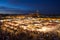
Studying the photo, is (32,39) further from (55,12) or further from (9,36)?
(55,12)

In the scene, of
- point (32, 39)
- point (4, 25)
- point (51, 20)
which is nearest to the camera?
point (32, 39)

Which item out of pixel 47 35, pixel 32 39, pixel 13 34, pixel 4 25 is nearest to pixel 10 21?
pixel 4 25

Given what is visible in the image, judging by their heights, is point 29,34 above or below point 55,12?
below

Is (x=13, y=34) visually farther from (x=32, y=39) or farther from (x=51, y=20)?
(x=51, y=20)

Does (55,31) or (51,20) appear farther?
(51,20)

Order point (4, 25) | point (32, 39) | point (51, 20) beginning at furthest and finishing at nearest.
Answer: point (51, 20) → point (4, 25) → point (32, 39)

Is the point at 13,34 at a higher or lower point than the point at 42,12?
lower

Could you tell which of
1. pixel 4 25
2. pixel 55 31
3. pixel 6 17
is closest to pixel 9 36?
pixel 4 25

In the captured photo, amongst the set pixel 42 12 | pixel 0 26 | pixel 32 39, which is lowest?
pixel 32 39

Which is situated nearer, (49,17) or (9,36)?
(9,36)
